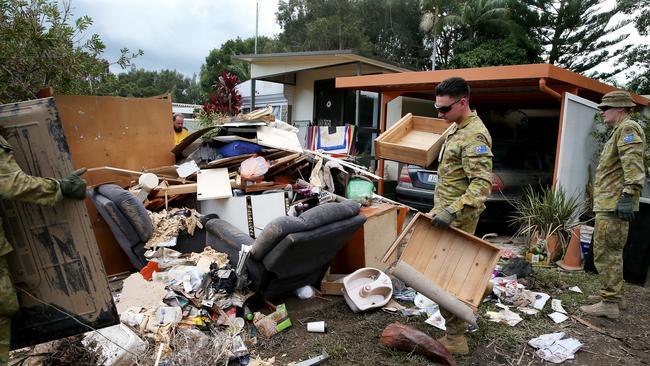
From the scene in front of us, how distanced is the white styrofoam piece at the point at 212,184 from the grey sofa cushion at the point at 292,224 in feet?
5.88

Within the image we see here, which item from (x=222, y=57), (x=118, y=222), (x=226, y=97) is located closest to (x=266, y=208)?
(x=118, y=222)

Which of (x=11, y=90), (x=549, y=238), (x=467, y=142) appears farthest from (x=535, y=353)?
(x=11, y=90)

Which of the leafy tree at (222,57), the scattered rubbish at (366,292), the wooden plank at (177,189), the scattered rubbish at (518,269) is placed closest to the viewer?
the scattered rubbish at (366,292)

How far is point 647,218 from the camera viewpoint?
175 inches

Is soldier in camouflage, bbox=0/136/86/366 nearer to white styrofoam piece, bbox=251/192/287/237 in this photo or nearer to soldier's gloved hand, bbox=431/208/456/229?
soldier's gloved hand, bbox=431/208/456/229

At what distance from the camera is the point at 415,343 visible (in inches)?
114

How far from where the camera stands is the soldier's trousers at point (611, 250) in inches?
142

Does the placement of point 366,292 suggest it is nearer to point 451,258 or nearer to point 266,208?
point 451,258

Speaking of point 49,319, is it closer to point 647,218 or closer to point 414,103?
point 647,218

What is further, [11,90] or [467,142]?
[11,90]

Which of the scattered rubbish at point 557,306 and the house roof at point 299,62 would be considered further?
the house roof at point 299,62

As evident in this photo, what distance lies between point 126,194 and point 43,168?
1829mm

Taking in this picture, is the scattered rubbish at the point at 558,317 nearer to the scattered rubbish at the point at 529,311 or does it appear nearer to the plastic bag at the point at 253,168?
the scattered rubbish at the point at 529,311

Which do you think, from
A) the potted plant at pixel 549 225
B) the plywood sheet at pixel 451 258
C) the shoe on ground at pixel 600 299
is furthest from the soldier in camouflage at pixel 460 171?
the potted plant at pixel 549 225
